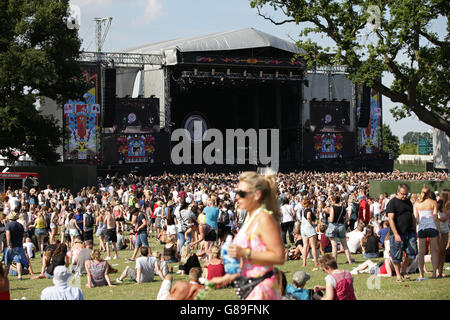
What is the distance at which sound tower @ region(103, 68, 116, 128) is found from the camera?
1480 inches

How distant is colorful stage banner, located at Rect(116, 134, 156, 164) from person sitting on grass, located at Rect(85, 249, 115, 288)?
2834 centimetres

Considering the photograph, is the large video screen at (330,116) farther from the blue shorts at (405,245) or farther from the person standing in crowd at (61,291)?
the person standing in crowd at (61,291)

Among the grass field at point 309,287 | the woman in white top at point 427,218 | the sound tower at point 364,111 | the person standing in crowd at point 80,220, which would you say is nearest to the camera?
the grass field at point 309,287

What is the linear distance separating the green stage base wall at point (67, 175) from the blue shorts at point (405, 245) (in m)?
25.5

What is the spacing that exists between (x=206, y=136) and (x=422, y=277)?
124 feet

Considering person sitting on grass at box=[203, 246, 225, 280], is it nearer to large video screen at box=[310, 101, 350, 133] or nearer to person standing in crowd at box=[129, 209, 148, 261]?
person standing in crowd at box=[129, 209, 148, 261]

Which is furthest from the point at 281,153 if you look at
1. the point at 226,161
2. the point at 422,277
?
the point at 422,277

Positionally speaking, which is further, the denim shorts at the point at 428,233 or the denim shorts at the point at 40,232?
the denim shorts at the point at 40,232

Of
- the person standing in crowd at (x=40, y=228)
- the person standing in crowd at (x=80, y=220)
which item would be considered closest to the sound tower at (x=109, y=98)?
the person standing in crowd at (x=40, y=228)

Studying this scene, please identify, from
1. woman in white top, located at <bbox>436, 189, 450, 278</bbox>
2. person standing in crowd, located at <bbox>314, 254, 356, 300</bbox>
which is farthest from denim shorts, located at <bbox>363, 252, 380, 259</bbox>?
person standing in crowd, located at <bbox>314, 254, 356, 300</bbox>

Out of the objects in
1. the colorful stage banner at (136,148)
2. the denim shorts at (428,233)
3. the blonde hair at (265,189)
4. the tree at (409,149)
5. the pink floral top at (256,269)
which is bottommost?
the denim shorts at (428,233)

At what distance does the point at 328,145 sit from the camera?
1817 inches

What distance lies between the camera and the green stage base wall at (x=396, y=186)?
25.1 m

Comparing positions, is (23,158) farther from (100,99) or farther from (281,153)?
(281,153)
